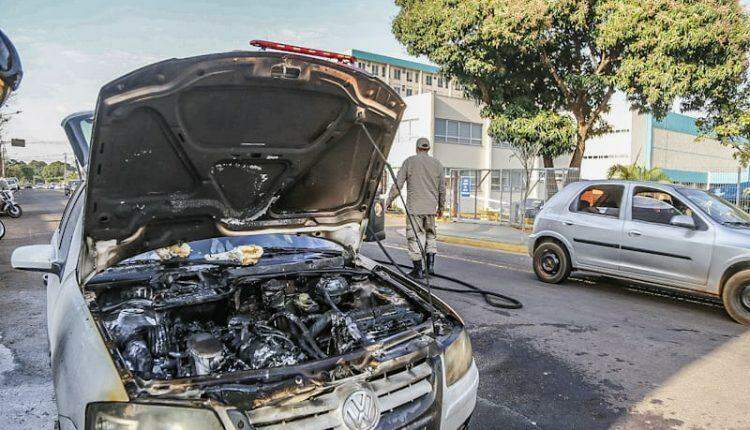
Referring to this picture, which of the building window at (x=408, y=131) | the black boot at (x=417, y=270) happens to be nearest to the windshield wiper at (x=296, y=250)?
the black boot at (x=417, y=270)

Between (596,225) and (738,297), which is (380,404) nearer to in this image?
(738,297)

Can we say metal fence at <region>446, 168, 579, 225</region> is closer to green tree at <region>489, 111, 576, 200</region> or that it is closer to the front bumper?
green tree at <region>489, 111, 576, 200</region>

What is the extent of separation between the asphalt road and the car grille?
1095 mm

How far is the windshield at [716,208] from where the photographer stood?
222 inches

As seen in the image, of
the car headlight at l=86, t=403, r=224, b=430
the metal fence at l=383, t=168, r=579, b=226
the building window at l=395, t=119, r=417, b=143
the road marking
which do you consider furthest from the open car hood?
the building window at l=395, t=119, r=417, b=143

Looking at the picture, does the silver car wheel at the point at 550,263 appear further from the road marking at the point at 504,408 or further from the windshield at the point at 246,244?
the windshield at the point at 246,244

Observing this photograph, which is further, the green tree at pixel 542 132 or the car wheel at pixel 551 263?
the green tree at pixel 542 132

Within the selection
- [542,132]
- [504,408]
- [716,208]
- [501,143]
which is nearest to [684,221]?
[716,208]

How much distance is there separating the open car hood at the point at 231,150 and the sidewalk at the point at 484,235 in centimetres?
821

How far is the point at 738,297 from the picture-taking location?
5.18 metres

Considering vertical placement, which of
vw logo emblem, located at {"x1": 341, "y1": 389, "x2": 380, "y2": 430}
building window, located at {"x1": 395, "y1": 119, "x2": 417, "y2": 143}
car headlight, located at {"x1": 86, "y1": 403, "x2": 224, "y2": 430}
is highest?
building window, located at {"x1": 395, "y1": 119, "x2": 417, "y2": 143}

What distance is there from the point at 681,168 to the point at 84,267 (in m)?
42.6

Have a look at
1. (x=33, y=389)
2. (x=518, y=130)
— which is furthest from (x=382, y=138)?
(x=518, y=130)

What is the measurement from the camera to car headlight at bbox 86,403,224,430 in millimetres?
1616
